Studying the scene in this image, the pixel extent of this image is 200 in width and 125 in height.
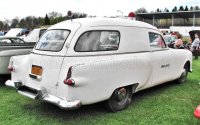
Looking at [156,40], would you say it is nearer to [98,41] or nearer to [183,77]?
[183,77]

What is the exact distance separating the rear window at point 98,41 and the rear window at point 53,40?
1.08 ft

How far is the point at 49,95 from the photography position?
527 cm

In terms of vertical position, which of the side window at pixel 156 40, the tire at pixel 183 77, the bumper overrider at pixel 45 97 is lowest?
the tire at pixel 183 77

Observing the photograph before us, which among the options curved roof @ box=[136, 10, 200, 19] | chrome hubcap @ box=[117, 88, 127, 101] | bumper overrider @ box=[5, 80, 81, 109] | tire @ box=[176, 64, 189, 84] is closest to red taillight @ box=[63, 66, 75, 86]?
bumper overrider @ box=[5, 80, 81, 109]

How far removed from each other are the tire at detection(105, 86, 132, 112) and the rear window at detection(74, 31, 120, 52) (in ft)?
2.75

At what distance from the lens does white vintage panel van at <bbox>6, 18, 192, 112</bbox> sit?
507cm

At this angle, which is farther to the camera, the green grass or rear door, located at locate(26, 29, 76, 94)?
the green grass

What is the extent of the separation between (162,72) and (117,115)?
1956mm

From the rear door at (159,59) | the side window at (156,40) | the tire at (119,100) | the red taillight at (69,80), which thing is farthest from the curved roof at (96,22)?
the tire at (119,100)

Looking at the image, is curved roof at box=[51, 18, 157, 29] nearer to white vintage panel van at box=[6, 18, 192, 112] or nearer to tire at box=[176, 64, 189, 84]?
white vintage panel van at box=[6, 18, 192, 112]

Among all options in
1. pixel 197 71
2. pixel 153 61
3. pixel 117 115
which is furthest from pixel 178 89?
pixel 197 71

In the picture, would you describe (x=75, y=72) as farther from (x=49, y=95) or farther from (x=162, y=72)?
(x=162, y=72)

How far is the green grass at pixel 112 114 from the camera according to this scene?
545 centimetres

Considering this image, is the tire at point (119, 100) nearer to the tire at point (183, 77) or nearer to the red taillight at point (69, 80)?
the red taillight at point (69, 80)
